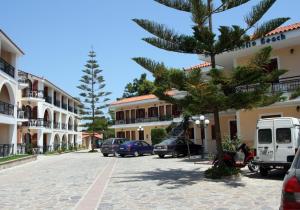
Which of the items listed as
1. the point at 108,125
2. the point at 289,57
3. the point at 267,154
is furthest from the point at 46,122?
the point at 267,154

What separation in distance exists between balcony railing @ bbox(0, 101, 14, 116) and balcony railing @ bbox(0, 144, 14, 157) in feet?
7.69

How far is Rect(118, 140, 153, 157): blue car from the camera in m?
30.2

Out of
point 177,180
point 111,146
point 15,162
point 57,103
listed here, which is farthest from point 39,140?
point 177,180

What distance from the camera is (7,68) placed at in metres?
27.9

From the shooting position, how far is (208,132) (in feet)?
97.8

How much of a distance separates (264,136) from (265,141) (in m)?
0.19

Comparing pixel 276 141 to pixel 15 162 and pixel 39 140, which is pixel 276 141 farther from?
pixel 39 140

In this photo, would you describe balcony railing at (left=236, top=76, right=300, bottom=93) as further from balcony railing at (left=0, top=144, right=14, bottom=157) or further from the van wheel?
balcony railing at (left=0, top=144, right=14, bottom=157)

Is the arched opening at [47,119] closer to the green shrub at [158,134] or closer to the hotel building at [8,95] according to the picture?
the green shrub at [158,134]

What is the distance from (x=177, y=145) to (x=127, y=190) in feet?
52.5

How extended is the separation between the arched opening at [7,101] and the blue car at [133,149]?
882 cm

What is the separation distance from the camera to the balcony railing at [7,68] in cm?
2639

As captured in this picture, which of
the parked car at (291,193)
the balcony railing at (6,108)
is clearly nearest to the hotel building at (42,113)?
the balcony railing at (6,108)

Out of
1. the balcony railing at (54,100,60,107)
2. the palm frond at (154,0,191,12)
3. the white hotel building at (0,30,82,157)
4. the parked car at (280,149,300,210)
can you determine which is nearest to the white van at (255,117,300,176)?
the palm frond at (154,0,191,12)
